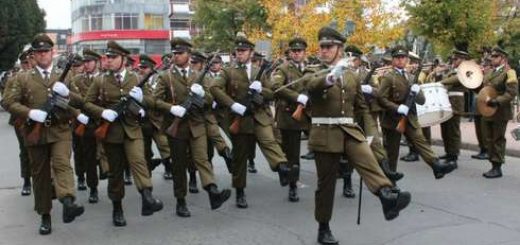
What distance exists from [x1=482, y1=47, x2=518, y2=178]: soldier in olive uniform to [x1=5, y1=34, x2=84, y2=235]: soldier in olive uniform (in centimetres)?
624

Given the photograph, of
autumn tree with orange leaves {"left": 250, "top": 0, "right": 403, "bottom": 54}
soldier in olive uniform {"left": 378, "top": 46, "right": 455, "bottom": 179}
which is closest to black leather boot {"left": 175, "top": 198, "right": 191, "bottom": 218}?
soldier in olive uniform {"left": 378, "top": 46, "right": 455, "bottom": 179}

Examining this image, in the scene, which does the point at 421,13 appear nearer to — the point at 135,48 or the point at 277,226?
the point at 277,226

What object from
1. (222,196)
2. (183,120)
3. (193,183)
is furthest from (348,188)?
(183,120)

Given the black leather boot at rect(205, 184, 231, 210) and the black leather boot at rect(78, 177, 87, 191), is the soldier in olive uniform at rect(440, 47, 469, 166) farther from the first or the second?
the black leather boot at rect(78, 177, 87, 191)

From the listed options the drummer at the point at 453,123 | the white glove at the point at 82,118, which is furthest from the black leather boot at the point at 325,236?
the drummer at the point at 453,123

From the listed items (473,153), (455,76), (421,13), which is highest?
(421,13)

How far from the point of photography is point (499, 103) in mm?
10180

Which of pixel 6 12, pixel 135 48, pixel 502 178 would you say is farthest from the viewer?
pixel 135 48

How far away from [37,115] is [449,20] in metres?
14.4

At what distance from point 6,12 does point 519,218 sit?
34180mm

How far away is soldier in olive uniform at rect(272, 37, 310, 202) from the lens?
8.44 m

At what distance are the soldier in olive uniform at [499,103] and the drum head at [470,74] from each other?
84 centimetres

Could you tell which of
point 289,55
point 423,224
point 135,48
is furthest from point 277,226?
point 135,48

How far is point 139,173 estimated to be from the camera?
7348 mm
